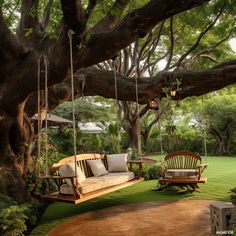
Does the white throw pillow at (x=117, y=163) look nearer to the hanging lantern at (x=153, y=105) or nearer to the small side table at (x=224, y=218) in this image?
the hanging lantern at (x=153, y=105)

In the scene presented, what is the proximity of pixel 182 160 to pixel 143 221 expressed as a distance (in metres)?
4.10

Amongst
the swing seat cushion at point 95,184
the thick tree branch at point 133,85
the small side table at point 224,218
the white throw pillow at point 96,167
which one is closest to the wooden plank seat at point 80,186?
the swing seat cushion at point 95,184

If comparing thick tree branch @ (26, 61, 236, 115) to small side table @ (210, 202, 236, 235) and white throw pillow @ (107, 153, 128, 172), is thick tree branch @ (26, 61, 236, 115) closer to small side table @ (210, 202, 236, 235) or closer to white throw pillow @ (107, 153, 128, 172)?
white throw pillow @ (107, 153, 128, 172)

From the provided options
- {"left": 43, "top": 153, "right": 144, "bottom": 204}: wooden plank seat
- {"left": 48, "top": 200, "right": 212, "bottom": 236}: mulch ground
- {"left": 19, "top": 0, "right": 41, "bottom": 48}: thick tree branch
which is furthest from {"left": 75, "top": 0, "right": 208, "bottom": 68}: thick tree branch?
{"left": 48, "top": 200, "right": 212, "bottom": 236}: mulch ground

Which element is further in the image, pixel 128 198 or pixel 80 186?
pixel 128 198

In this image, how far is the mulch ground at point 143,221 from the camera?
4484 millimetres

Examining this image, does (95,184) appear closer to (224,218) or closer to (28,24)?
(224,218)

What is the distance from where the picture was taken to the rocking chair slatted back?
26.9 feet

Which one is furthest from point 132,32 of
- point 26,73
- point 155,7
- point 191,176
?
point 191,176

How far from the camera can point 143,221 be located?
5027mm

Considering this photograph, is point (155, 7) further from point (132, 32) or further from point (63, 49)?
point (63, 49)

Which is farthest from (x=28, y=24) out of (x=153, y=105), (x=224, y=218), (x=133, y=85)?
(x=224, y=218)

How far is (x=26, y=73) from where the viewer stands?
5145mm

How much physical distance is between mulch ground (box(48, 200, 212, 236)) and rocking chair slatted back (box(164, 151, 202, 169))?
2.13 metres
